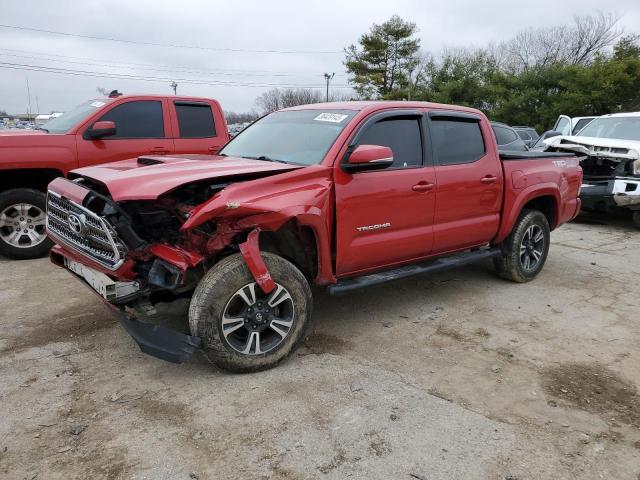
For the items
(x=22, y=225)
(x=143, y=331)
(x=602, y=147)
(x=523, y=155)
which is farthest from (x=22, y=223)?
(x=602, y=147)

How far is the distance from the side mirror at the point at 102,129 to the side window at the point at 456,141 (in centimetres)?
387

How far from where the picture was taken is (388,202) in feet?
13.3

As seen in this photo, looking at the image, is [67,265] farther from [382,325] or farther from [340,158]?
[382,325]

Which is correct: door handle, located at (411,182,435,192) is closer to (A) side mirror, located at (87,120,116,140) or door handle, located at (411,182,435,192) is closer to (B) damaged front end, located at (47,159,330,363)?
(B) damaged front end, located at (47,159,330,363)

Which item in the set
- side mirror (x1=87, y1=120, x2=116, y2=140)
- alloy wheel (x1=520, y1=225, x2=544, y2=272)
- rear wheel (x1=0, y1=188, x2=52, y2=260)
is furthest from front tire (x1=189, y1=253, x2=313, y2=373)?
rear wheel (x1=0, y1=188, x2=52, y2=260)

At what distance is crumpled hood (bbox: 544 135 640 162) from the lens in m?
8.47

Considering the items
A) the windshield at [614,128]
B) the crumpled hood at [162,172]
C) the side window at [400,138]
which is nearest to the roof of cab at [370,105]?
the side window at [400,138]

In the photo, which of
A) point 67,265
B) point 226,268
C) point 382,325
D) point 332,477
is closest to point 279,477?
point 332,477

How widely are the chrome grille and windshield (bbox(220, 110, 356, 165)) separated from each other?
1.45 metres

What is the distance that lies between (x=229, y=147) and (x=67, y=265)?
175 centimetres

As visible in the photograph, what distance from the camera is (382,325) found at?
4.39 m

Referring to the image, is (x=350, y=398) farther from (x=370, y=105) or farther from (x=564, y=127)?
(x=564, y=127)

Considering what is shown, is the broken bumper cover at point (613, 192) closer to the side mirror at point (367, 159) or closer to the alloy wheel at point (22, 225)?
the side mirror at point (367, 159)

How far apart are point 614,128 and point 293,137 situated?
27.2ft
